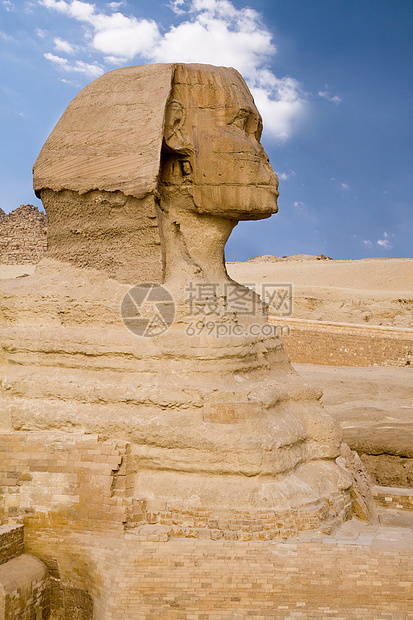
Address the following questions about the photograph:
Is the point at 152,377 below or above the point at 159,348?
below

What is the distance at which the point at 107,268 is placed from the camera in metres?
6.20

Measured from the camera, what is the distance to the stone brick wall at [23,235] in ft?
87.6

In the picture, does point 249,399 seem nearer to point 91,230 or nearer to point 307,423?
point 307,423

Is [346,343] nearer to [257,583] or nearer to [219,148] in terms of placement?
[219,148]

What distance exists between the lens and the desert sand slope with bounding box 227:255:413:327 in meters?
24.8

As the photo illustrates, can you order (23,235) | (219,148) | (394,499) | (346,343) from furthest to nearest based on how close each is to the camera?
(23,235), (346,343), (394,499), (219,148)

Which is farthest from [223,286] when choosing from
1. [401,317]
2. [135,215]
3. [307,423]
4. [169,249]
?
[401,317]

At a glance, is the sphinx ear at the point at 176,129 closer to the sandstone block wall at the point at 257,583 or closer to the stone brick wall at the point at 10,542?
the sandstone block wall at the point at 257,583

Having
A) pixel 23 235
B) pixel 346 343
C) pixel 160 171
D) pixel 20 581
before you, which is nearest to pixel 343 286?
pixel 346 343

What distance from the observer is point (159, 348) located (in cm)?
554

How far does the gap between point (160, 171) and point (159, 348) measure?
5.75ft

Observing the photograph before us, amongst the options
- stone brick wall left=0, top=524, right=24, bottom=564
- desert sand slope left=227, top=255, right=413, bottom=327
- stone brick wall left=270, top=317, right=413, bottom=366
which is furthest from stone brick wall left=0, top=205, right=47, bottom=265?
stone brick wall left=0, top=524, right=24, bottom=564

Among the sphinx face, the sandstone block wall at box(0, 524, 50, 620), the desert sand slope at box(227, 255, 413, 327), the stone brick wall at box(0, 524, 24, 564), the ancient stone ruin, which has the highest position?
the desert sand slope at box(227, 255, 413, 327)

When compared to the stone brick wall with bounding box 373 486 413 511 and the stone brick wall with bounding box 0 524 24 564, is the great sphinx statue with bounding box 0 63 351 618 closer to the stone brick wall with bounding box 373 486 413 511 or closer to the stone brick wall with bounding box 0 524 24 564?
the stone brick wall with bounding box 0 524 24 564
